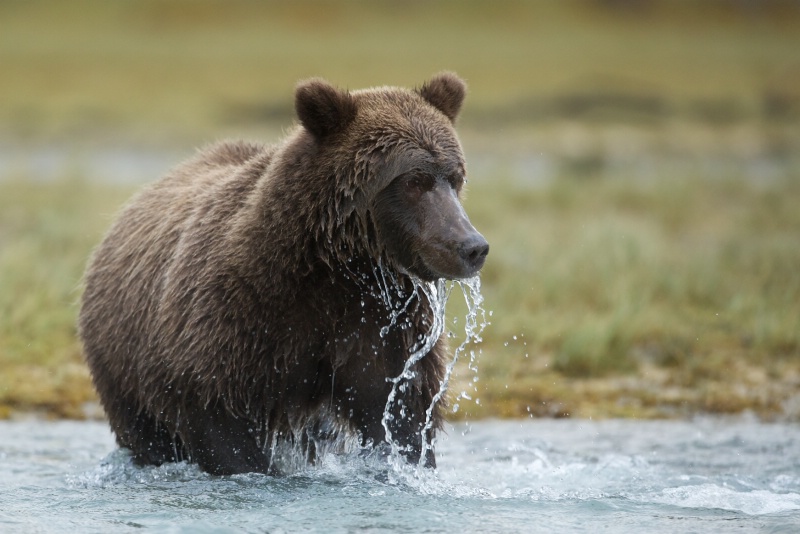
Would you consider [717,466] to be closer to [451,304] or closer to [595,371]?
[595,371]

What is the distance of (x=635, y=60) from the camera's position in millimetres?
55906

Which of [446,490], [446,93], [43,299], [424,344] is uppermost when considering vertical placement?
[446,93]

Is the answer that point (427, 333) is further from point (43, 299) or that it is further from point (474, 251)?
point (43, 299)

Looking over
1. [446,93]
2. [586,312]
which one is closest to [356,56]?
[586,312]

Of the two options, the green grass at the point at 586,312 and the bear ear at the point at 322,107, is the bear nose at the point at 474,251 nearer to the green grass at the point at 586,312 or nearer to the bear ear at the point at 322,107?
the bear ear at the point at 322,107

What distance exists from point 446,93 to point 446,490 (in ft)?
7.47

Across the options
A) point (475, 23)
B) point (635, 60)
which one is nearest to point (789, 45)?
point (635, 60)

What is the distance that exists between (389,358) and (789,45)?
192ft

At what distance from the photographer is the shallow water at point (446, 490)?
638 cm

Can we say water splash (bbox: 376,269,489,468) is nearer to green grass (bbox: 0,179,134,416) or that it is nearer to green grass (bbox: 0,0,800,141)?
green grass (bbox: 0,179,134,416)

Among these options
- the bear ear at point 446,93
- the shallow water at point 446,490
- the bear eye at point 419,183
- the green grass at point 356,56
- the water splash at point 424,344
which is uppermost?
the green grass at point 356,56

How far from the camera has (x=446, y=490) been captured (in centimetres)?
701

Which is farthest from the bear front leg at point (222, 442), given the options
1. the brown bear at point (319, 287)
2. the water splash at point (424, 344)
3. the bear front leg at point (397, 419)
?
the water splash at point (424, 344)

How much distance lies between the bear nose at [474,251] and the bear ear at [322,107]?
0.99m
